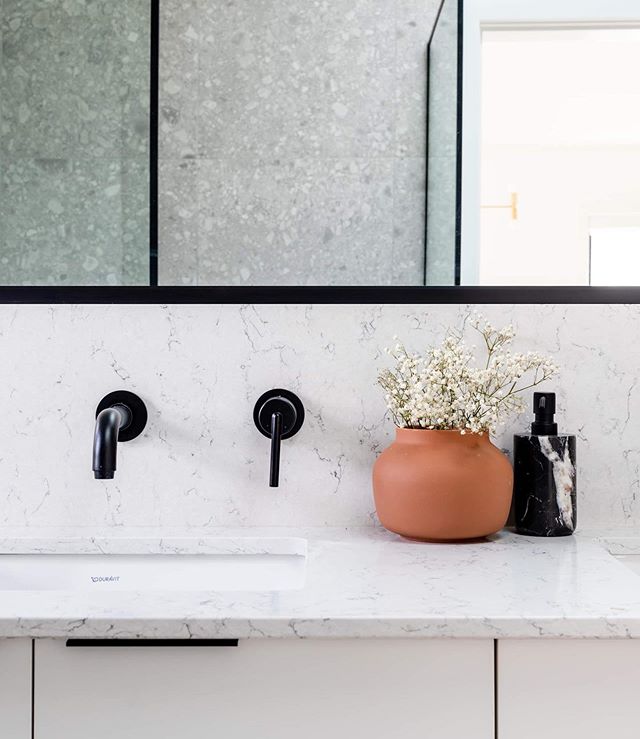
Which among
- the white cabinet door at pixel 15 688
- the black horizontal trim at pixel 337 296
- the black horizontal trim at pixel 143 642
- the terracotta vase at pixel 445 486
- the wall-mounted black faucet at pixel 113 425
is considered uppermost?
the black horizontal trim at pixel 337 296

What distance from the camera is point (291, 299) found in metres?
1.15

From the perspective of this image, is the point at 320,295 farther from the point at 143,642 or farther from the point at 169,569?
the point at 143,642

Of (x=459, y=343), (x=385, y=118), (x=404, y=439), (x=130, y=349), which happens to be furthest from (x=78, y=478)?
(x=385, y=118)

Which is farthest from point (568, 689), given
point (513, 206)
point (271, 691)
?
point (513, 206)

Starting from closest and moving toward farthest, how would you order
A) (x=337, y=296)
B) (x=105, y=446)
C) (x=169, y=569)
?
(x=105, y=446) → (x=169, y=569) → (x=337, y=296)

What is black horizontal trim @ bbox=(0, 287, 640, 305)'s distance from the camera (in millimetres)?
1144

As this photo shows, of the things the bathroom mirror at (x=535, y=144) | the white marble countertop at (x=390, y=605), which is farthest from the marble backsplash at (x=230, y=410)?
the white marble countertop at (x=390, y=605)

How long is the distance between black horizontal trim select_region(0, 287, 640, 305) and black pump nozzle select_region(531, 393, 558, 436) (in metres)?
0.19

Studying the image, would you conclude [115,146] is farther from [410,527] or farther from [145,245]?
[410,527]

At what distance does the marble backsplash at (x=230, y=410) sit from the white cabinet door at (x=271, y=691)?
0.44m

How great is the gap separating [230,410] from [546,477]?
0.51m

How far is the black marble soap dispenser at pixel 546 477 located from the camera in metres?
1.03

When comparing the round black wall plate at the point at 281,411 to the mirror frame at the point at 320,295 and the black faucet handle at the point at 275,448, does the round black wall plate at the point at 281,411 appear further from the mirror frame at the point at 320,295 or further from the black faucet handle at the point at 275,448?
the mirror frame at the point at 320,295

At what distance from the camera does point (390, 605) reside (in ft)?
2.33
